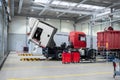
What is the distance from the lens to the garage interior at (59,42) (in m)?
8.11

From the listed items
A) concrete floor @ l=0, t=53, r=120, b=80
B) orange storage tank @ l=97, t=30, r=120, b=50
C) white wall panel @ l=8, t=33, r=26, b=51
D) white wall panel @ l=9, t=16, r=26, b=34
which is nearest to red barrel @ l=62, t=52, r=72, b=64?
concrete floor @ l=0, t=53, r=120, b=80

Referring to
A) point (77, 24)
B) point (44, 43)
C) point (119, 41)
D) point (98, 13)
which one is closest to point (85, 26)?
point (77, 24)

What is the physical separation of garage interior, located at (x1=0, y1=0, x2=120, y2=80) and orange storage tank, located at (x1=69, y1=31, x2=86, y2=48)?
0.17 metres

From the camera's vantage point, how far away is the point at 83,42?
14977mm

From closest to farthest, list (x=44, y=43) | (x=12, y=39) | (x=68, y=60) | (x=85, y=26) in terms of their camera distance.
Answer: (x=68, y=60) < (x=44, y=43) < (x=12, y=39) < (x=85, y=26)

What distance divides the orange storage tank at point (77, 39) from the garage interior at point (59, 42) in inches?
6.9

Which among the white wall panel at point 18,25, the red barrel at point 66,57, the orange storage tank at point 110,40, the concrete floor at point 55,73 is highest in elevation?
the white wall panel at point 18,25

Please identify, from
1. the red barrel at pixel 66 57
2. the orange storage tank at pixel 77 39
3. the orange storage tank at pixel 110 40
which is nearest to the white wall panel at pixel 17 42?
the orange storage tank at pixel 77 39

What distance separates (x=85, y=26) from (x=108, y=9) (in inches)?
416

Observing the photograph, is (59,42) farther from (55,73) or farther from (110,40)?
(55,73)

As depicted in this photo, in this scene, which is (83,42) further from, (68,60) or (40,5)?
(40,5)

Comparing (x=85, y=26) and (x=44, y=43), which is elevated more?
(x=85, y=26)

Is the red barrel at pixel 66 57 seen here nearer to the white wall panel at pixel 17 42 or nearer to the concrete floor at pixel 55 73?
the concrete floor at pixel 55 73

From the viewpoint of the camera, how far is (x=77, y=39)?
14719 millimetres
